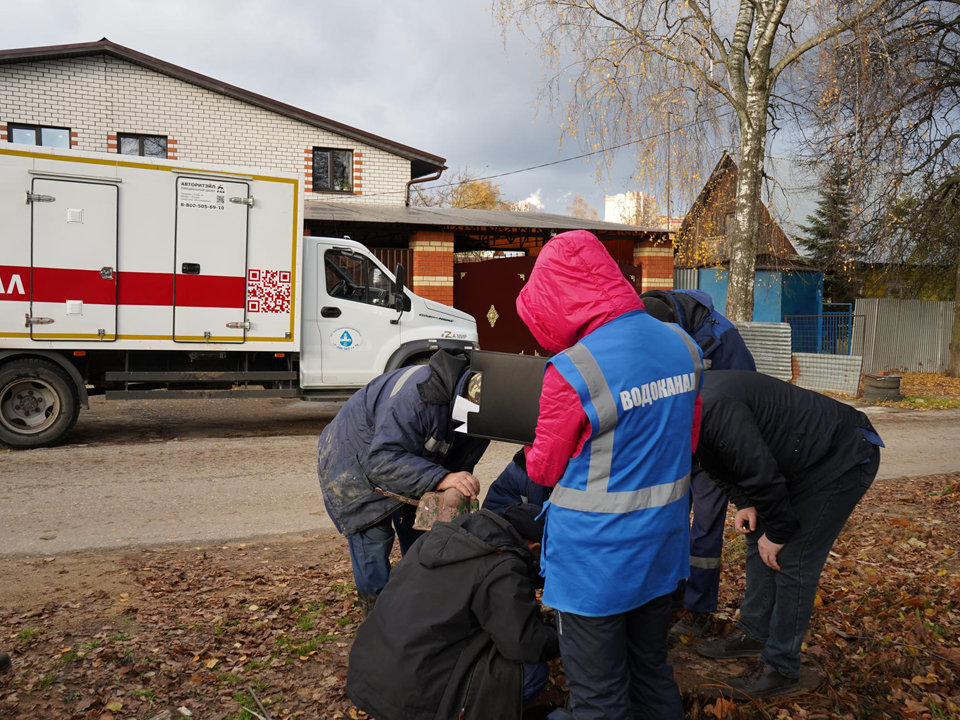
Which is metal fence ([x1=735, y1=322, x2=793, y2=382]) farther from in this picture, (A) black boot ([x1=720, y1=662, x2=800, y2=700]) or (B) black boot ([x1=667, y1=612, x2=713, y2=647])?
(A) black boot ([x1=720, y1=662, x2=800, y2=700])

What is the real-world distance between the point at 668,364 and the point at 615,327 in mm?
202

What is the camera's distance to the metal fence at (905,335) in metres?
20.9

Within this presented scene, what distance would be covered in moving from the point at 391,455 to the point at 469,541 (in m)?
0.60

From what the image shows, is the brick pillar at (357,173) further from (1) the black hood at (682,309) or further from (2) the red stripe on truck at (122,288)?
(1) the black hood at (682,309)

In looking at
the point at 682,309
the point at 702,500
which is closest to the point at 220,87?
the point at 682,309

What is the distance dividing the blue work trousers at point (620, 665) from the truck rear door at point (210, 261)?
7.76 m

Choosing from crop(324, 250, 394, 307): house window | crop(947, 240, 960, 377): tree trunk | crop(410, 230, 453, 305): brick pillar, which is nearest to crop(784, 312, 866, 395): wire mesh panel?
crop(947, 240, 960, 377): tree trunk

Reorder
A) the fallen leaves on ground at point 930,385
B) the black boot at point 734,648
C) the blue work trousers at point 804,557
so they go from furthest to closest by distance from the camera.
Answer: the fallen leaves on ground at point 930,385
the black boot at point 734,648
the blue work trousers at point 804,557

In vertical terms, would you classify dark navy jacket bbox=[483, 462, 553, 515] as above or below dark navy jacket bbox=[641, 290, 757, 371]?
below

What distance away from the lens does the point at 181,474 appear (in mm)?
7250

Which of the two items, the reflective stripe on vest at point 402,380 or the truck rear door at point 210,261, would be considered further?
the truck rear door at point 210,261

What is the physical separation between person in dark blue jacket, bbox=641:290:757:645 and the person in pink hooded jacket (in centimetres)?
136

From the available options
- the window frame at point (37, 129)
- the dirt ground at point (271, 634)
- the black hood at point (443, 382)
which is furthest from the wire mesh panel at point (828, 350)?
the window frame at point (37, 129)

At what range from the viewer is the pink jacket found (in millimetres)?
2166
